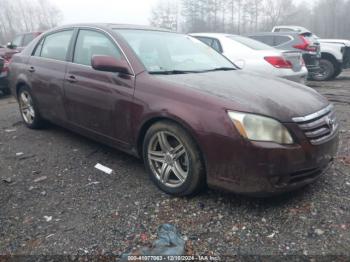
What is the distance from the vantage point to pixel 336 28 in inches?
1523

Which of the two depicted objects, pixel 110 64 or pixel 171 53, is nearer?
pixel 110 64

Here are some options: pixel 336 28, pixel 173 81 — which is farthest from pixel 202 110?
pixel 336 28

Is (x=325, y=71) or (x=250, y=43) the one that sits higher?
(x=250, y=43)

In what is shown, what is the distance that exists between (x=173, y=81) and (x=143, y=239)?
1.40m

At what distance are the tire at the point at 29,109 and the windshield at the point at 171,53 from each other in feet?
6.64

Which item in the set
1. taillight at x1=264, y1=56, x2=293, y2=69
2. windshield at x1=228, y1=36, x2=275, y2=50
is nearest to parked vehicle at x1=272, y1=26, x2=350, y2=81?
windshield at x1=228, y1=36, x2=275, y2=50

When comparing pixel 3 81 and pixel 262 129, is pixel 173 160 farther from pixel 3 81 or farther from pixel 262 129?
pixel 3 81

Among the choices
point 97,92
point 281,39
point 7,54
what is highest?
point 281,39

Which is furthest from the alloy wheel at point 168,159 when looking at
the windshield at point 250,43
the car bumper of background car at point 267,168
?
the windshield at point 250,43

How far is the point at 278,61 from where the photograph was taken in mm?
6242

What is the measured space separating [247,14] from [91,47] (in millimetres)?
47918

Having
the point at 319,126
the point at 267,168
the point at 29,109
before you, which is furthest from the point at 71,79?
the point at 319,126

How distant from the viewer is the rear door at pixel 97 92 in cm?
332

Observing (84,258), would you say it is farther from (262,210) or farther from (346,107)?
(346,107)
